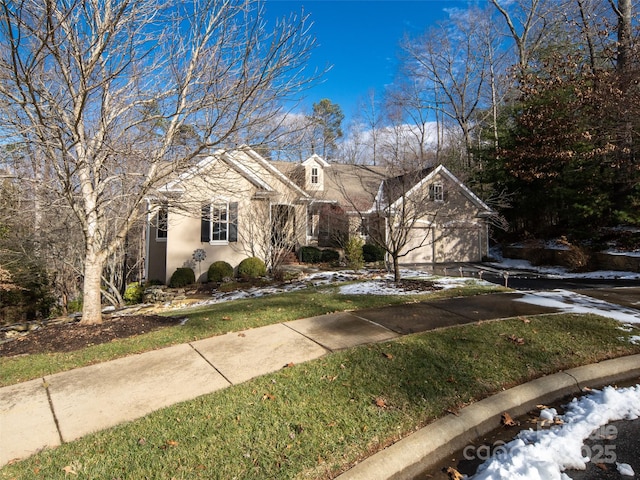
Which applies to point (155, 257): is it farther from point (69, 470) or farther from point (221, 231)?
point (69, 470)

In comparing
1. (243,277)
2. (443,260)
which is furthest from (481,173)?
(243,277)

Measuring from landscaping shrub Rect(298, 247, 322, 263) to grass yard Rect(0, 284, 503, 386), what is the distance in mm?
8978

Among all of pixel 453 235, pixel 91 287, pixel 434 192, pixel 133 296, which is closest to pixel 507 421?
pixel 91 287

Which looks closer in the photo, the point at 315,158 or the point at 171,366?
the point at 171,366

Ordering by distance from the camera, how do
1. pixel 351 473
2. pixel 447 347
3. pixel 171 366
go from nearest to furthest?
pixel 351 473, pixel 171 366, pixel 447 347

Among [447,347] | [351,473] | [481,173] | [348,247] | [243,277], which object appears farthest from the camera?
[481,173]

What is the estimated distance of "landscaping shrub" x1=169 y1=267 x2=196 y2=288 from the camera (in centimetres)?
1400

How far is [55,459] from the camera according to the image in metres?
2.81

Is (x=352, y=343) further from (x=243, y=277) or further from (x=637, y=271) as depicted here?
(x=637, y=271)

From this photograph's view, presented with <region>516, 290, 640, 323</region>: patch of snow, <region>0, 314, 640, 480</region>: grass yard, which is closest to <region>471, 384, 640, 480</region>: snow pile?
<region>0, 314, 640, 480</region>: grass yard

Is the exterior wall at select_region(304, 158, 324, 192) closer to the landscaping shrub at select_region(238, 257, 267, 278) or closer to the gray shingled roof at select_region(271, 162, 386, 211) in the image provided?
the gray shingled roof at select_region(271, 162, 386, 211)

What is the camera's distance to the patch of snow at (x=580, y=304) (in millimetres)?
6320

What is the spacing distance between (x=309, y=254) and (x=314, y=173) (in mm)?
5360

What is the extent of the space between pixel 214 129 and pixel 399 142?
6.54 metres
